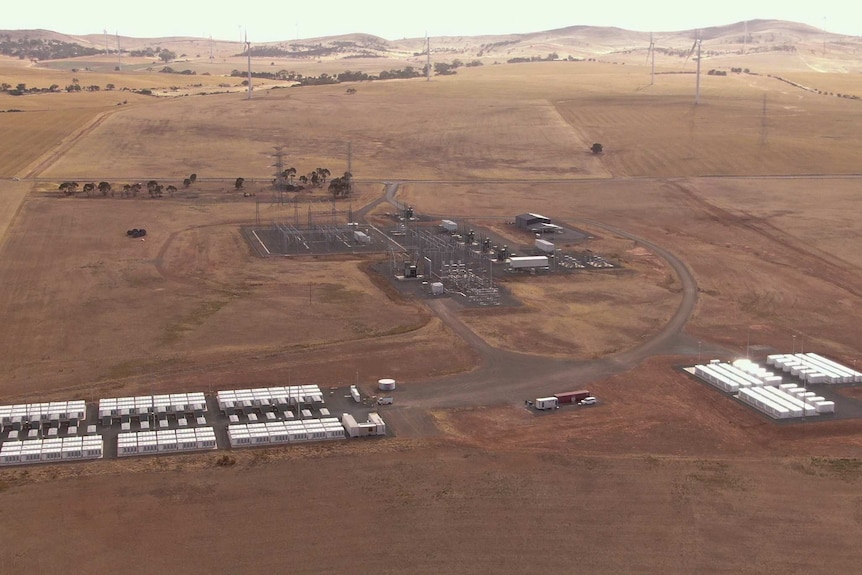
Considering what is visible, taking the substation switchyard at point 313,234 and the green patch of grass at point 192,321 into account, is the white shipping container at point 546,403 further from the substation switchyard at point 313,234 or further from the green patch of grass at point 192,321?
the substation switchyard at point 313,234

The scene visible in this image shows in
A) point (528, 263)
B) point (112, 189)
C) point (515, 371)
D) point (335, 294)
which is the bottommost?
point (515, 371)

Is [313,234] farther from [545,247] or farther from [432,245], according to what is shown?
[545,247]

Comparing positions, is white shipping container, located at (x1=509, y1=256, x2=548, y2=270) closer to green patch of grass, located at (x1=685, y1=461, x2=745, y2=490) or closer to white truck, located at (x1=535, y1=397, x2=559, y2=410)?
white truck, located at (x1=535, y1=397, x2=559, y2=410)

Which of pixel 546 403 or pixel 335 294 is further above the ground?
pixel 335 294

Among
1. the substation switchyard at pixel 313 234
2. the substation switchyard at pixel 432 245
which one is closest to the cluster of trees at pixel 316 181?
the substation switchyard at pixel 432 245

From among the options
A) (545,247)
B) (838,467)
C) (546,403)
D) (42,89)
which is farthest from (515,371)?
(42,89)

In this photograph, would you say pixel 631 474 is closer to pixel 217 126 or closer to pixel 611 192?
pixel 611 192

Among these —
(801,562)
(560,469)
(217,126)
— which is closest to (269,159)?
(217,126)
